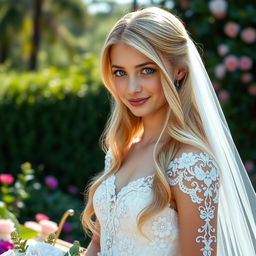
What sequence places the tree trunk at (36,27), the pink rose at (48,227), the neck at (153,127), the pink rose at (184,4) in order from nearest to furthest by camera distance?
1. the neck at (153,127)
2. the pink rose at (48,227)
3. the pink rose at (184,4)
4. the tree trunk at (36,27)

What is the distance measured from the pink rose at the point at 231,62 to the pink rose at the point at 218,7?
1.66 feet

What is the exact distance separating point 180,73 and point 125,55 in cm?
23

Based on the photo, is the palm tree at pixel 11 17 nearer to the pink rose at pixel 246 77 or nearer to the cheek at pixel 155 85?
the pink rose at pixel 246 77

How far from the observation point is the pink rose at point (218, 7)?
6609mm

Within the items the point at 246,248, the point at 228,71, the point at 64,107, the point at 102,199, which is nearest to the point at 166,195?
the point at 102,199

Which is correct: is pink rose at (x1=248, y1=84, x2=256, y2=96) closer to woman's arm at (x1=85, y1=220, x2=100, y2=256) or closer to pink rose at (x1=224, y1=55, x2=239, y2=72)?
pink rose at (x1=224, y1=55, x2=239, y2=72)

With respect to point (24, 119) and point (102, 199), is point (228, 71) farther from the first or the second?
point (102, 199)

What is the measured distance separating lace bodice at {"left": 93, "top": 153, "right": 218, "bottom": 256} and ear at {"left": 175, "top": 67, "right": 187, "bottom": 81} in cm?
34

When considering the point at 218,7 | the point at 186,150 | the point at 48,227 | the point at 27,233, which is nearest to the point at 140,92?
the point at 186,150

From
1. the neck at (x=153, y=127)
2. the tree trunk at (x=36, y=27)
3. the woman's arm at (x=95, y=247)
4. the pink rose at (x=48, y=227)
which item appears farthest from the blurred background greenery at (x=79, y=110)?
the tree trunk at (x=36, y=27)

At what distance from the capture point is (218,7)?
6.62m

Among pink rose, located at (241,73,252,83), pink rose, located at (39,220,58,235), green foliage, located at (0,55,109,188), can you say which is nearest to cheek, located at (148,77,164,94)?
pink rose, located at (39,220,58,235)

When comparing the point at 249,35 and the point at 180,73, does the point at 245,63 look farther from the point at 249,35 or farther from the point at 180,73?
the point at 180,73

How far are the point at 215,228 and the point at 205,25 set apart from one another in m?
4.67
